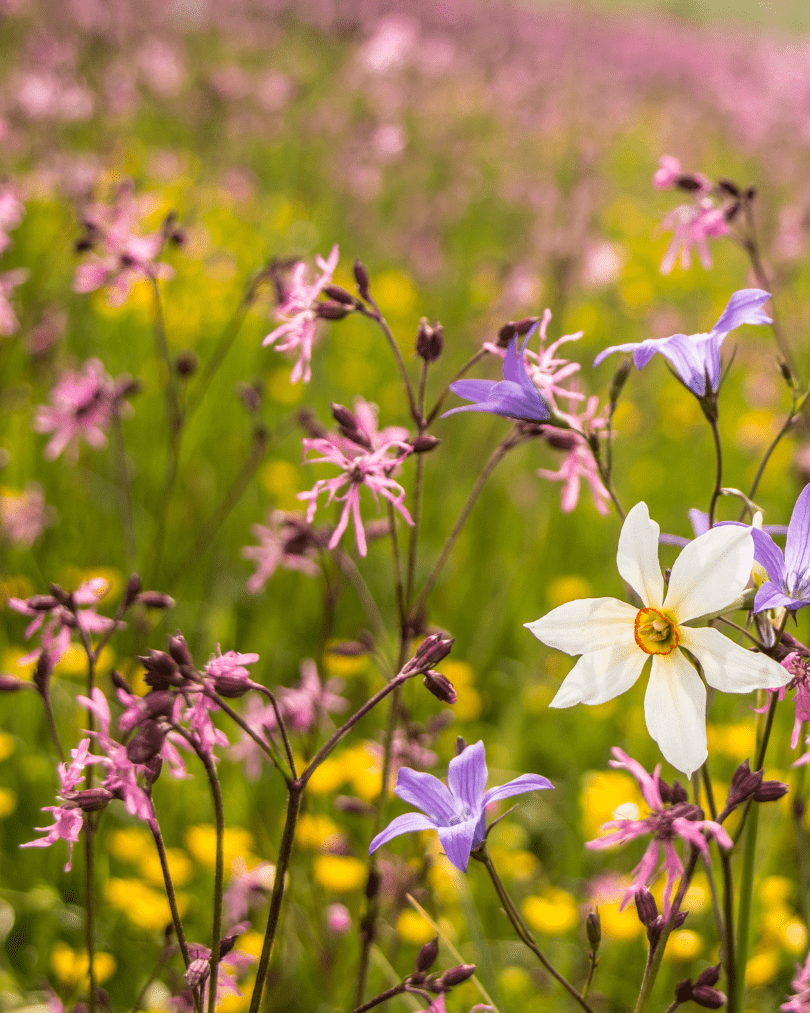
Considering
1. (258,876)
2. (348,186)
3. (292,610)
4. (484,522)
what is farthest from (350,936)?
(348,186)

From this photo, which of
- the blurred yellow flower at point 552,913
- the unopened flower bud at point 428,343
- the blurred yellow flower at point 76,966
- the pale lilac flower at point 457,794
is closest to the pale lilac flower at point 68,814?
the pale lilac flower at point 457,794

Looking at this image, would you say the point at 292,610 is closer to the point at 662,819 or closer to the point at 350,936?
the point at 350,936

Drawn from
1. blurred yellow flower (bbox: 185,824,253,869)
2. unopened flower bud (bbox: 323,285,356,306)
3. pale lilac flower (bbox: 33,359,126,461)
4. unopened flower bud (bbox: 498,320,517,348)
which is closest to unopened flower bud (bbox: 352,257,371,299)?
unopened flower bud (bbox: 323,285,356,306)

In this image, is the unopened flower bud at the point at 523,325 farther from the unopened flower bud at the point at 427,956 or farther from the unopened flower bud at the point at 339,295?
the unopened flower bud at the point at 427,956

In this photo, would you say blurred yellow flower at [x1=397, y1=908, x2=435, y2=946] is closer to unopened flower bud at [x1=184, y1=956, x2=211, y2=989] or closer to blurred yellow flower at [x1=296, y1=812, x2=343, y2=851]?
blurred yellow flower at [x1=296, y1=812, x2=343, y2=851]

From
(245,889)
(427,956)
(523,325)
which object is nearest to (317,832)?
(245,889)

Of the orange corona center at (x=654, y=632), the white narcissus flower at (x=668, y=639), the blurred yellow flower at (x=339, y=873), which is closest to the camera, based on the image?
the white narcissus flower at (x=668, y=639)
